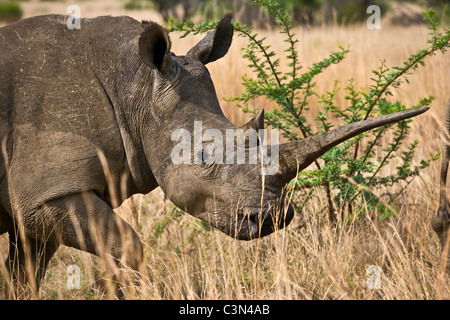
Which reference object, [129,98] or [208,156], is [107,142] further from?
[208,156]

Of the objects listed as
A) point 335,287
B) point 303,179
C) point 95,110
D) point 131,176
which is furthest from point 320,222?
point 95,110

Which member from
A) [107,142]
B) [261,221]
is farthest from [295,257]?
[107,142]

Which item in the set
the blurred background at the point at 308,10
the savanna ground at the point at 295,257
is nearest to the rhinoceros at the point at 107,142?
the savanna ground at the point at 295,257

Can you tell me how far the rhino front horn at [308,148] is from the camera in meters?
3.30

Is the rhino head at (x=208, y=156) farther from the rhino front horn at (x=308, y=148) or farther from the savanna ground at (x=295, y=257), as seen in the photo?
the savanna ground at (x=295, y=257)

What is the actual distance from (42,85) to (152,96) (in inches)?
23.2

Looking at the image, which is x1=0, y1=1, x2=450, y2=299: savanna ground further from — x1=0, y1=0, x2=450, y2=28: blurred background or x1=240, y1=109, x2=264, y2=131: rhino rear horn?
x1=0, y1=0, x2=450, y2=28: blurred background

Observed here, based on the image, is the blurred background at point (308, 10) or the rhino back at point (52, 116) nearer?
the rhino back at point (52, 116)

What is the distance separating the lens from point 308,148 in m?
3.45

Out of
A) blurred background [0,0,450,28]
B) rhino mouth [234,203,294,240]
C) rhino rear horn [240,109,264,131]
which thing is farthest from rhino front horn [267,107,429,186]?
blurred background [0,0,450,28]

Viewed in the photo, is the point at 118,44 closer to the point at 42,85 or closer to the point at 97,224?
the point at 42,85

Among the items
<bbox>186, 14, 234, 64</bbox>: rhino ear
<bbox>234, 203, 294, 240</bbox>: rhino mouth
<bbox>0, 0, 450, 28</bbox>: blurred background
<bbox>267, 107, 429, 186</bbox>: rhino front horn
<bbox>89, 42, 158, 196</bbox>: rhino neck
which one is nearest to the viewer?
<bbox>267, 107, 429, 186</bbox>: rhino front horn

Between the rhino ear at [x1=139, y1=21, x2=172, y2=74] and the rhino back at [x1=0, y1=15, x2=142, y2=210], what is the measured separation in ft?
0.86

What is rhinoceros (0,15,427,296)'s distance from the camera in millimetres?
3535
